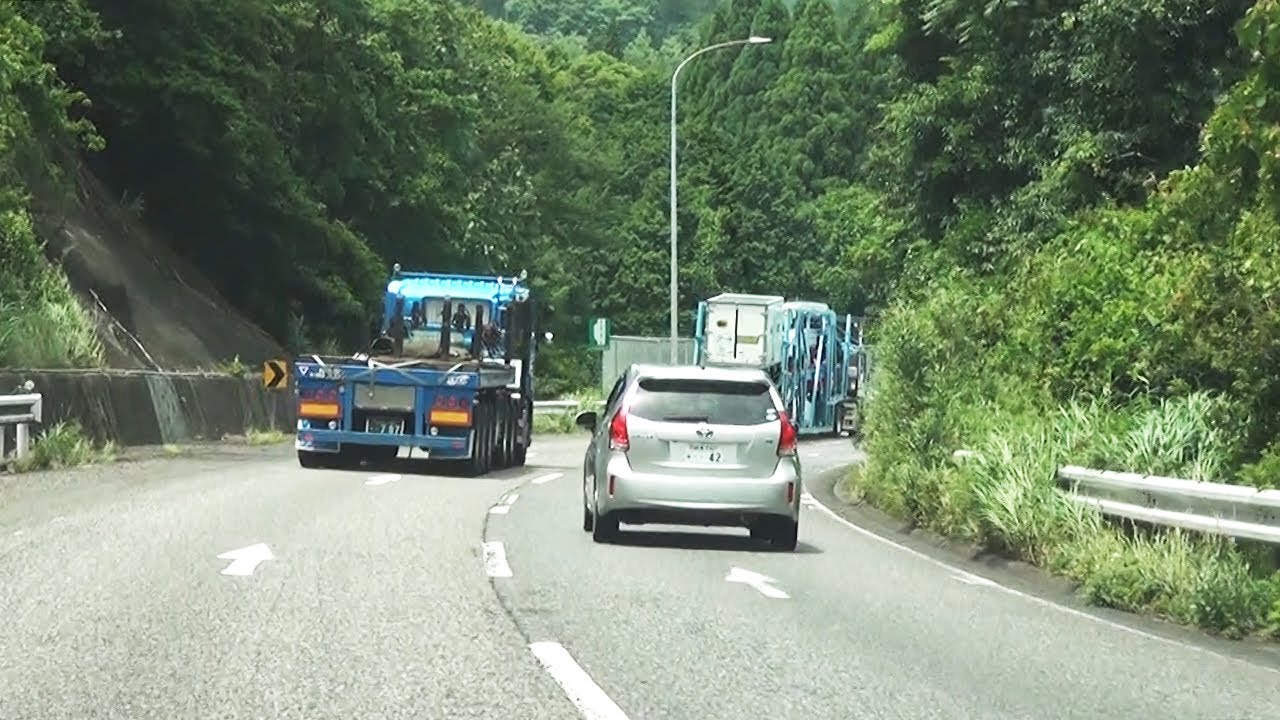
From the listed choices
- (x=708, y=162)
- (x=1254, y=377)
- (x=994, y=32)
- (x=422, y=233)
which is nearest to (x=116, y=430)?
(x=994, y=32)

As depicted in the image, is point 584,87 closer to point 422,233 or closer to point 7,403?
point 422,233

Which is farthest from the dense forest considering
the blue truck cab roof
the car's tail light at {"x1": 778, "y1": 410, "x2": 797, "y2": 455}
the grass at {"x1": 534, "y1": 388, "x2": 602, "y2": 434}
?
the grass at {"x1": 534, "y1": 388, "x2": 602, "y2": 434}

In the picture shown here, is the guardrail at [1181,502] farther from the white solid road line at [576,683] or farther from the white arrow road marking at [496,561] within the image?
the white solid road line at [576,683]

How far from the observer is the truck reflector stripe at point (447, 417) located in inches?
1062

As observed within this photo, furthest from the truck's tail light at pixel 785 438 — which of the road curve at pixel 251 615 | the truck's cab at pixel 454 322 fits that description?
the truck's cab at pixel 454 322

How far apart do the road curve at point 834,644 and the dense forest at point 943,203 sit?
5.07 ft

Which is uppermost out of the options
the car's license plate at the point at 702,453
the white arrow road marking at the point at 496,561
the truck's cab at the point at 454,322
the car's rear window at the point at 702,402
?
the truck's cab at the point at 454,322

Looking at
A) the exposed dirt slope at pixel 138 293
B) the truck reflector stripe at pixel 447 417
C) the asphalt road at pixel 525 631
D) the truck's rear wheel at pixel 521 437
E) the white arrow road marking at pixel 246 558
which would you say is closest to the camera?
the asphalt road at pixel 525 631

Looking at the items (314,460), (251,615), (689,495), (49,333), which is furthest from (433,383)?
(251,615)

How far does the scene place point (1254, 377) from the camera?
52.5 ft

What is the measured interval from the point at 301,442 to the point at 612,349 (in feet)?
105

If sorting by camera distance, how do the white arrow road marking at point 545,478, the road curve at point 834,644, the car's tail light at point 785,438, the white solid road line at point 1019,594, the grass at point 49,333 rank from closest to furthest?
the road curve at point 834,644 < the white solid road line at point 1019,594 < the car's tail light at point 785,438 < the white arrow road marking at point 545,478 < the grass at point 49,333

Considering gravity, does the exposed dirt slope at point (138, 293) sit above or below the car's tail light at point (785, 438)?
above

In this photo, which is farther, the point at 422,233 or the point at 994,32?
the point at 422,233
